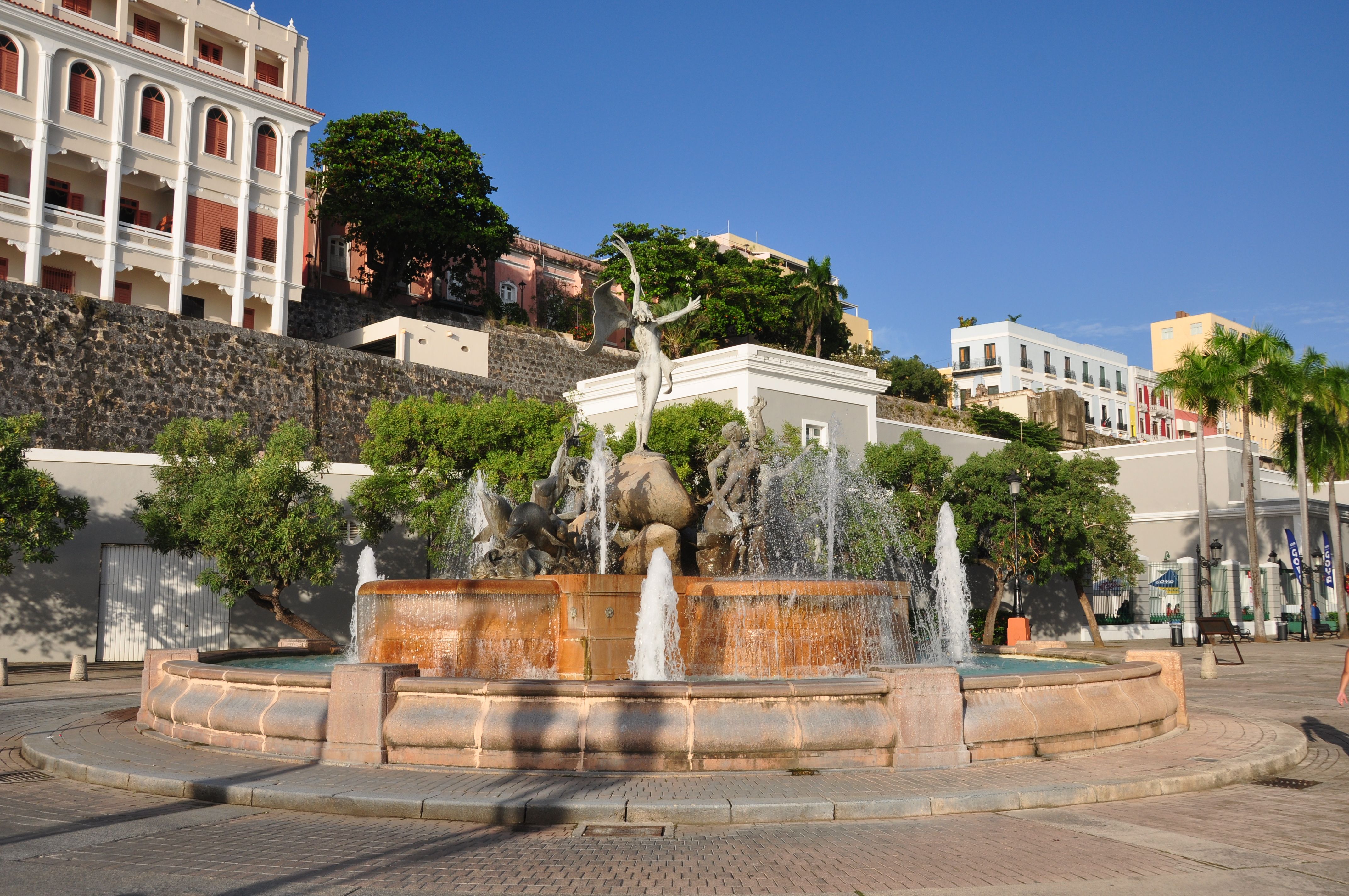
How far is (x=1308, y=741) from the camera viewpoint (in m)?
10.9

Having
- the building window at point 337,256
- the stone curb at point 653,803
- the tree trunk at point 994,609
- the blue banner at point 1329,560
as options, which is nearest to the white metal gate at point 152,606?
the stone curb at point 653,803

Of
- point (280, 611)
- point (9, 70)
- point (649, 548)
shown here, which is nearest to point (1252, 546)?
point (649, 548)

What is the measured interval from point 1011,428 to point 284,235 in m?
36.0

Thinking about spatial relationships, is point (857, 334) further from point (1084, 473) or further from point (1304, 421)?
point (1084, 473)

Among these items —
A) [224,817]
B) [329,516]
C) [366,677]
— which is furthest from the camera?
[329,516]

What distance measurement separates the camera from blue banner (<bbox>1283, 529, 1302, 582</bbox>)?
38.6 m

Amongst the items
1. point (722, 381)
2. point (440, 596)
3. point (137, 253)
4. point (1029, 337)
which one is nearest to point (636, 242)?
point (722, 381)

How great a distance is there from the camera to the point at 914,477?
32.5 m

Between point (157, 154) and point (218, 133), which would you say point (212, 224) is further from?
point (218, 133)

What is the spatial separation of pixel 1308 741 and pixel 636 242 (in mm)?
42500

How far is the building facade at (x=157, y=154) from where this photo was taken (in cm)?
3275

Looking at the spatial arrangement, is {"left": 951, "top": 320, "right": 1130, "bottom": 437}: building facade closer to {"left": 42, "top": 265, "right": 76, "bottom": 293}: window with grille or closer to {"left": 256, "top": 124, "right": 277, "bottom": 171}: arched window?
{"left": 256, "top": 124, "right": 277, "bottom": 171}: arched window

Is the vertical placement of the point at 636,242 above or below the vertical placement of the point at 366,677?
above

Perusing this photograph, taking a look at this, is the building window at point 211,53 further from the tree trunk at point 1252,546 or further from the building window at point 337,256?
the tree trunk at point 1252,546
